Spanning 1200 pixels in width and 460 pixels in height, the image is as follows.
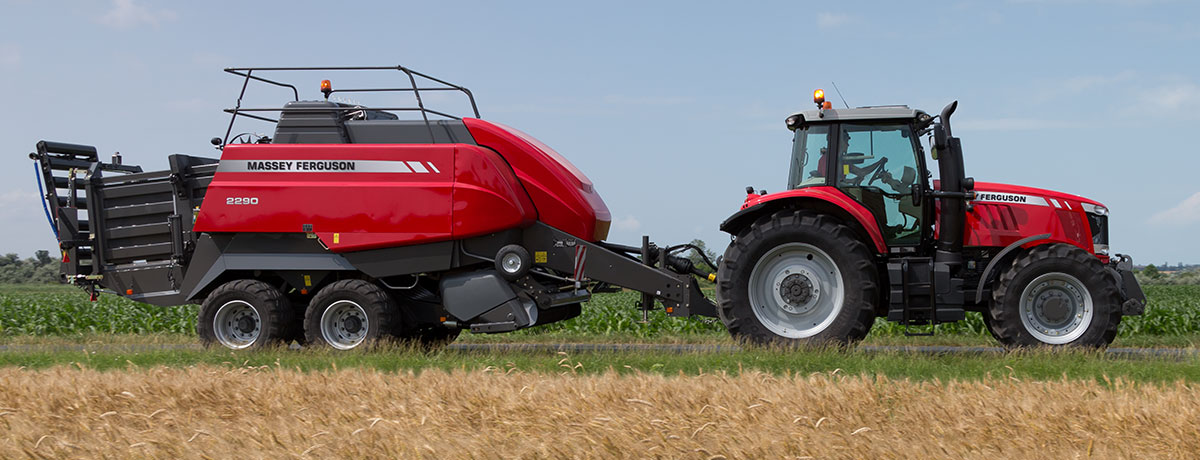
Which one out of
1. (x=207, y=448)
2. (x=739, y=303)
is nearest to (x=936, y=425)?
(x=207, y=448)

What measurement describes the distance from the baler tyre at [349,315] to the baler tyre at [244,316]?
0.35m

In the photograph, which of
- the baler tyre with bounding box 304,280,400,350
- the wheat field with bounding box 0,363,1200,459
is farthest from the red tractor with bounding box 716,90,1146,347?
the baler tyre with bounding box 304,280,400,350

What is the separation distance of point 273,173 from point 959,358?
753 cm

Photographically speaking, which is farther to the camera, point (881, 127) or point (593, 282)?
point (593, 282)

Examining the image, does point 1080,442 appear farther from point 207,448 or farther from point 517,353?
point 517,353

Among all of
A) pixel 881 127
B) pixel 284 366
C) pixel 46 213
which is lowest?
pixel 284 366

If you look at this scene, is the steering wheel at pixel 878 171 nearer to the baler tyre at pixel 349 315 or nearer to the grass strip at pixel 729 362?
the grass strip at pixel 729 362

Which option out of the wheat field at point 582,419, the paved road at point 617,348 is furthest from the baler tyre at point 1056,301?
the wheat field at point 582,419

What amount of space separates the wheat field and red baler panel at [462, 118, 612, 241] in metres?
4.15

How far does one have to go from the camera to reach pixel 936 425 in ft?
16.0

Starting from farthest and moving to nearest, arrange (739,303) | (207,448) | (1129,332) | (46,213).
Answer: (1129,332)
(46,213)
(739,303)
(207,448)

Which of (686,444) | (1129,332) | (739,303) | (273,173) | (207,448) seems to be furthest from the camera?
(1129,332)

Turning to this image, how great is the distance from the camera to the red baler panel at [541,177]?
1048 centimetres

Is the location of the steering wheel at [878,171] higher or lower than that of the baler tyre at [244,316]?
higher
